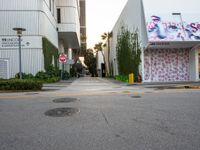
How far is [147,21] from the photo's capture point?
59.7ft

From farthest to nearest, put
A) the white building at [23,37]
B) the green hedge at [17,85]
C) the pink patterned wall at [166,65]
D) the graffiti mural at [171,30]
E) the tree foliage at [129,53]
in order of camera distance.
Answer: the tree foliage at [129,53] → the white building at [23,37] → the pink patterned wall at [166,65] → the graffiti mural at [171,30] → the green hedge at [17,85]

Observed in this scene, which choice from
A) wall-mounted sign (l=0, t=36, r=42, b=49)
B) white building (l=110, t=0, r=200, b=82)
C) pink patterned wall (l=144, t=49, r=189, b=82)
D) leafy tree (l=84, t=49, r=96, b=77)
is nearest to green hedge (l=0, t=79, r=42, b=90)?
wall-mounted sign (l=0, t=36, r=42, b=49)

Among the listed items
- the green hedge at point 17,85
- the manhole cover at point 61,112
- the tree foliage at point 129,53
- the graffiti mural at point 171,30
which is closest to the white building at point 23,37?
the green hedge at point 17,85

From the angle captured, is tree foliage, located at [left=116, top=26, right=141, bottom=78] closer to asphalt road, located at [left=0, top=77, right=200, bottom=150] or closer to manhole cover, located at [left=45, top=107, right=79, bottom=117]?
asphalt road, located at [left=0, top=77, right=200, bottom=150]

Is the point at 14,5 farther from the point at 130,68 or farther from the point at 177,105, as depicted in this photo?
the point at 177,105

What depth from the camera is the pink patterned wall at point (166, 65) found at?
782 inches

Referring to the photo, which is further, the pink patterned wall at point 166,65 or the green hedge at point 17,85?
the pink patterned wall at point 166,65

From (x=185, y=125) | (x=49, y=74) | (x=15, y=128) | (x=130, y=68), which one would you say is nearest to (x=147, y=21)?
(x=130, y=68)

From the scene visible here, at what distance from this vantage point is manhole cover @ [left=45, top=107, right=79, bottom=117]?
6.65 metres

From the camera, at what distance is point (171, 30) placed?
60.0 feet

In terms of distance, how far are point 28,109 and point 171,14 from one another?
16.5 meters

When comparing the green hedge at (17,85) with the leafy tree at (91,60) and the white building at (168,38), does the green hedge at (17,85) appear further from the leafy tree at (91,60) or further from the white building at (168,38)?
the leafy tree at (91,60)

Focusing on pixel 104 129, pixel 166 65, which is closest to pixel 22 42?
pixel 166 65

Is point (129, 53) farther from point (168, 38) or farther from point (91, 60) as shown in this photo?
point (91, 60)
